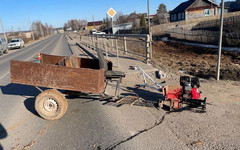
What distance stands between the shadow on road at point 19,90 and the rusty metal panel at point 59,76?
7.19 ft

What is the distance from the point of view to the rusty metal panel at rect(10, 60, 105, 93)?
4.41 meters

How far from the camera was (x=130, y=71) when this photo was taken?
26.5ft

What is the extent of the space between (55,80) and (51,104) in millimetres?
612

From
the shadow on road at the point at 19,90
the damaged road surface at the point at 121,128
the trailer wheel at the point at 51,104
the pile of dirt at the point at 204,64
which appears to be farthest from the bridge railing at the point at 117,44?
the damaged road surface at the point at 121,128

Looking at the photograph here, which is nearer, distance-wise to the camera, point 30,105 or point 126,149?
point 126,149

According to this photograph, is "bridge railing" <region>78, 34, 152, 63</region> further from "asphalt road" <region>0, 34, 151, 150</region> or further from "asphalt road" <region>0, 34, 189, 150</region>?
"asphalt road" <region>0, 34, 189, 150</region>

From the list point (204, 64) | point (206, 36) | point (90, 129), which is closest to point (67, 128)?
point (90, 129)

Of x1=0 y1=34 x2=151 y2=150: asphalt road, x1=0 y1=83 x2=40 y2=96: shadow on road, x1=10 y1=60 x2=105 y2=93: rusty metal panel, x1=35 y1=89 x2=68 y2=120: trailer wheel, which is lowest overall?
x1=0 y1=34 x2=151 y2=150: asphalt road

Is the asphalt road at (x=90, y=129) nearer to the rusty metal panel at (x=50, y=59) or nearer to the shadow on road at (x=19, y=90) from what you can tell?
the shadow on road at (x=19, y=90)

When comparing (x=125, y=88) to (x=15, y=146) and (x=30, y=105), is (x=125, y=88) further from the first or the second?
(x=15, y=146)

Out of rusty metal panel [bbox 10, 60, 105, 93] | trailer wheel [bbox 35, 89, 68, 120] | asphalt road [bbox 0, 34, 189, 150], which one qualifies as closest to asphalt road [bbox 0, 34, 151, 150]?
asphalt road [bbox 0, 34, 189, 150]

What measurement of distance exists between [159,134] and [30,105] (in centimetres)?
396

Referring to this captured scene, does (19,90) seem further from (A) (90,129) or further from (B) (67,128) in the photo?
(A) (90,129)

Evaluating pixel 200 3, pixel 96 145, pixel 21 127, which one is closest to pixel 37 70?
pixel 21 127
